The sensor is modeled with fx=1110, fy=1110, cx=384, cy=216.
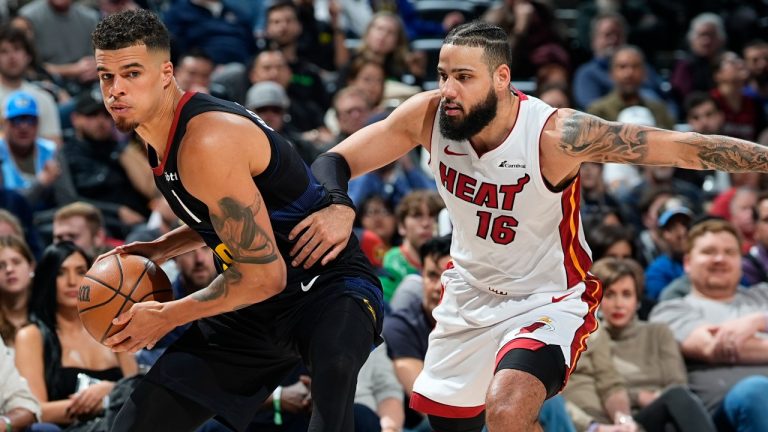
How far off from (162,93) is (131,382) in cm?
224

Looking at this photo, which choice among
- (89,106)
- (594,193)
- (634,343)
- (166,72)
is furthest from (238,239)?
Result: (594,193)

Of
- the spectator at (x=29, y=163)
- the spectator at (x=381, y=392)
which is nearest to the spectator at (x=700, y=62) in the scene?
the spectator at (x=29, y=163)

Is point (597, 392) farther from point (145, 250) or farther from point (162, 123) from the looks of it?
point (162, 123)

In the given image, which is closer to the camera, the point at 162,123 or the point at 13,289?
the point at 162,123

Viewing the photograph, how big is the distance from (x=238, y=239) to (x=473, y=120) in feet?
4.26

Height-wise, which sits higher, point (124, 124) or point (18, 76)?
point (124, 124)

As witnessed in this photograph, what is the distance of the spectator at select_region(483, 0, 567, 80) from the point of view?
12391 mm

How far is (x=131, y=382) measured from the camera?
6008mm

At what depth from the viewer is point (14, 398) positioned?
5.84 metres

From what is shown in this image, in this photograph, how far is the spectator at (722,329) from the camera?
6602mm

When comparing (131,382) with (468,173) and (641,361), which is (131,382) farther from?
(641,361)

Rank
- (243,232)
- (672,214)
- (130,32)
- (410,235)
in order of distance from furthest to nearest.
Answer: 1. (672,214)
2. (410,235)
3. (130,32)
4. (243,232)

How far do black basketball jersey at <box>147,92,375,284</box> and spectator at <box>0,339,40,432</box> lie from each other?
6.05 ft

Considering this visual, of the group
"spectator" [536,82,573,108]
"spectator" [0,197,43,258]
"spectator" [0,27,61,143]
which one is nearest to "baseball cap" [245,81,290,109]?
"spectator" [0,27,61,143]
